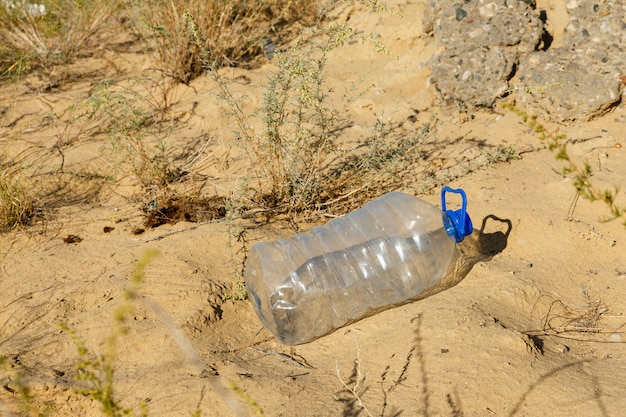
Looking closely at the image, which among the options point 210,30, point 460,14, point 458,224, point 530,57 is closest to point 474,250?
point 458,224

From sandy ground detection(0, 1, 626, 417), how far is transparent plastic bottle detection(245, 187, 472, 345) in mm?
97

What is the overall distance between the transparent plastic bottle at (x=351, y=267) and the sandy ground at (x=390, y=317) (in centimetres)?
10

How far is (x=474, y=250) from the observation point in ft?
10.9

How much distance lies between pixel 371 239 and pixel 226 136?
170 centimetres

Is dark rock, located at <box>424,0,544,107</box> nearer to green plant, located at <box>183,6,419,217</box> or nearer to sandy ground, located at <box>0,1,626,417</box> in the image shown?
sandy ground, located at <box>0,1,626,417</box>

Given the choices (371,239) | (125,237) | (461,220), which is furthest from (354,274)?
(125,237)

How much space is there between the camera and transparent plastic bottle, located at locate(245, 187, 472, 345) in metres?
2.94

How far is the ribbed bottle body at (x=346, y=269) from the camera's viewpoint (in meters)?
2.94

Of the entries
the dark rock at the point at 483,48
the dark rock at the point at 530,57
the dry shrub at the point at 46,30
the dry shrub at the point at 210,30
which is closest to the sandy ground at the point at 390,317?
the dark rock at the point at 530,57

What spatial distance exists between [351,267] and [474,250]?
681mm

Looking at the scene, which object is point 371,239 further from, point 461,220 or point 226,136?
point 226,136

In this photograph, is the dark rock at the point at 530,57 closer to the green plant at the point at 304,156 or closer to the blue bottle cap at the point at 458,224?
the green plant at the point at 304,156

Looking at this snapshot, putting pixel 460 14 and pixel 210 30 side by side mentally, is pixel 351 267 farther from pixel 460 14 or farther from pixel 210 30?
pixel 210 30

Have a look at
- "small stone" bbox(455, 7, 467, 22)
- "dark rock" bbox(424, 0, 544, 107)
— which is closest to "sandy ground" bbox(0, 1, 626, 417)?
"dark rock" bbox(424, 0, 544, 107)
